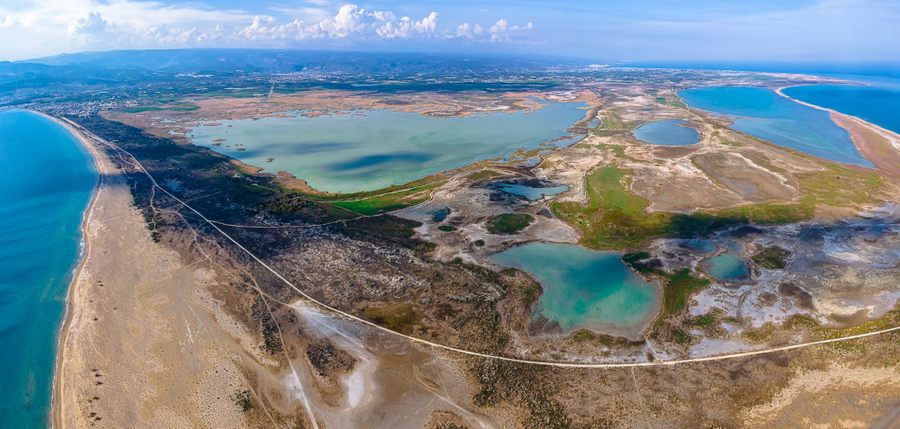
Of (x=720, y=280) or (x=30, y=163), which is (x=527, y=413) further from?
(x=30, y=163)

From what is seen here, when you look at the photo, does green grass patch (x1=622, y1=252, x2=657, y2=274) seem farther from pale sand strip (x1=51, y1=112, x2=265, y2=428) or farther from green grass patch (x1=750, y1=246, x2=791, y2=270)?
pale sand strip (x1=51, y1=112, x2=265, y2=428)

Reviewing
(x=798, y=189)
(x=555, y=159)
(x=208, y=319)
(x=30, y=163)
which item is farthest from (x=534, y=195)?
(x=30, y=163)

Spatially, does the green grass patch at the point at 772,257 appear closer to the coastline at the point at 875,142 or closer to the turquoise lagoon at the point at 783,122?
the coastline at the point at 875,142

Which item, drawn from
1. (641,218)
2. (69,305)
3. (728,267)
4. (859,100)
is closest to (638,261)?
(728,267)

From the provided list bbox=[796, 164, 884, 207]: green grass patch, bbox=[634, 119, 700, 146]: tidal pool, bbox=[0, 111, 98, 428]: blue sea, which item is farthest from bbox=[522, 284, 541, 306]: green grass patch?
bbox=[634, 119, 700, 146]: tidal pool

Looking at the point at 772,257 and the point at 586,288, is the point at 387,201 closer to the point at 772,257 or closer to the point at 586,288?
the point at 586,288

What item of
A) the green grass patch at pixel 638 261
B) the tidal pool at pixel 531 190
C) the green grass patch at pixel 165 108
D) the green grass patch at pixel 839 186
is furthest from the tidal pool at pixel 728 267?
the green grass patch at pixel 165 108

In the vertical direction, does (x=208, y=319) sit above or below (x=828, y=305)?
below
